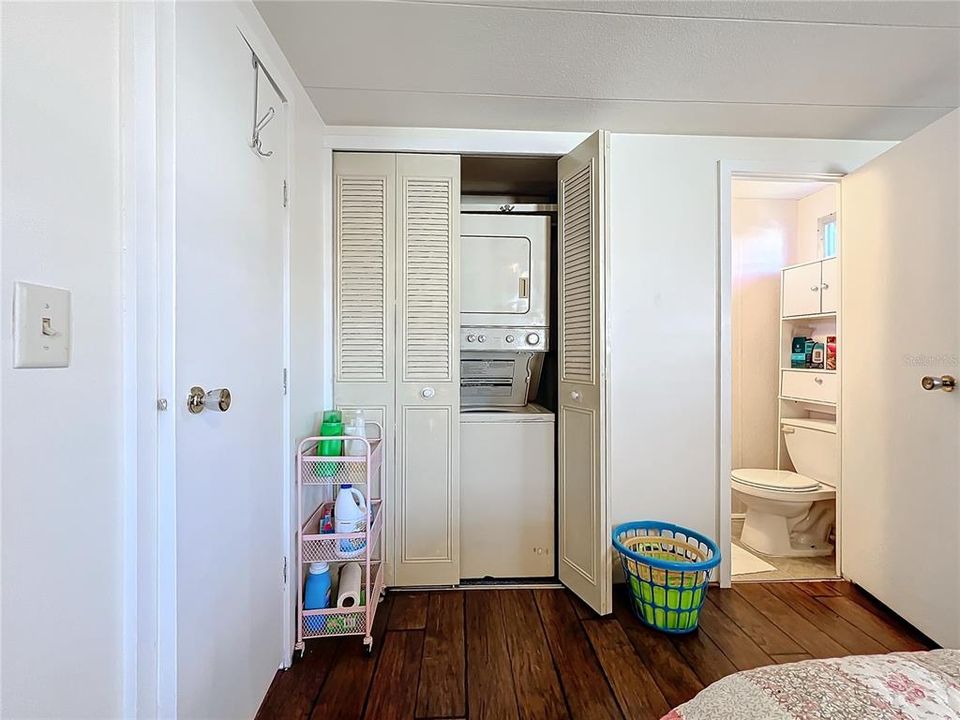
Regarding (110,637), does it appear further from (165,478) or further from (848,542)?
(848,542)

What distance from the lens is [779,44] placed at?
1.56 m

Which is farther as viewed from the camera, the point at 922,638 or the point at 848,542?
the point at 848,542

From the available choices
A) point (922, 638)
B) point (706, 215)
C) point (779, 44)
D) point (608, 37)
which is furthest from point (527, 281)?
point (922, 638)

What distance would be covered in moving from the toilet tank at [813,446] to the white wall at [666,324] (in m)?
0.91

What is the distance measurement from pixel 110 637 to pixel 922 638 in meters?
2.75

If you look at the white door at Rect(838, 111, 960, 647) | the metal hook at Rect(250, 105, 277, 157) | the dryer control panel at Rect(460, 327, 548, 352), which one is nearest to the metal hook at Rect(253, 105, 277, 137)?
the metal hook at Rect(250, 105, 277, 157)

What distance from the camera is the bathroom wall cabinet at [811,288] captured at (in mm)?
2598

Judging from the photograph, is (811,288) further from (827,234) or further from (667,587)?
(667,587)

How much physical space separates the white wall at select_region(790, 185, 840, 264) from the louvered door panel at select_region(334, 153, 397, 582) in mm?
2779

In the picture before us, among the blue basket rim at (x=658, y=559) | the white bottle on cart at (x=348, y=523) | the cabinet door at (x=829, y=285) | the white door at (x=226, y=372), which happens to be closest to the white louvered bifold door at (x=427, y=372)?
the white bottle on cart at (x=348, y=523)

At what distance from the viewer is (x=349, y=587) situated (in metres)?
1.83

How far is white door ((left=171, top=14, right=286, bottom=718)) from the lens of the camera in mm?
1035

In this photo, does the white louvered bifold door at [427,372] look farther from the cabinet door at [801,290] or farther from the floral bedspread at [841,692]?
the cabinet door at [801,290]

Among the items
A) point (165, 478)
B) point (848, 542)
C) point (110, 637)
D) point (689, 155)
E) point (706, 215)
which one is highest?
point (689, 155)
